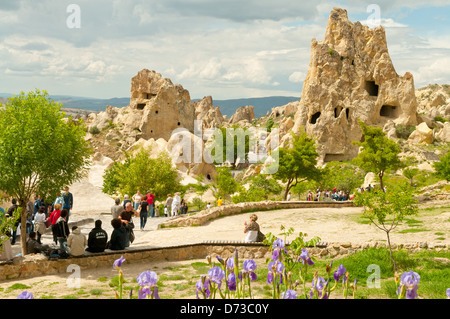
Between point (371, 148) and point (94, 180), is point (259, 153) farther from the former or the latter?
point (371, 148)

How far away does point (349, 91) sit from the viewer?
66750 millimetres

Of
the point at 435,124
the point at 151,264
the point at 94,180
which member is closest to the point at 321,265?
the point at 151,264

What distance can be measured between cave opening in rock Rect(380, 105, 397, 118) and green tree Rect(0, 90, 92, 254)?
61.6 metres

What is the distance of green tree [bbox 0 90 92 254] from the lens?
12.2 m

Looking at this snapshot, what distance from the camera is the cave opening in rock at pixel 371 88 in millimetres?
69319

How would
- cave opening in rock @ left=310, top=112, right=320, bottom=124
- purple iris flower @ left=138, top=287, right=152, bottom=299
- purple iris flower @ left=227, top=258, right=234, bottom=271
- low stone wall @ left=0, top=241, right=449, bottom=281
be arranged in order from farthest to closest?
cave opening in rock @ left=310, top=112, right=320, bottom=124
low stone wall @ left=0, top=241, right=449, bottom=281
purple iris flower @ left=227, top=258, right=234, bottom=271
purple iris flower @ left=138, top=287, right=152, bottom=299

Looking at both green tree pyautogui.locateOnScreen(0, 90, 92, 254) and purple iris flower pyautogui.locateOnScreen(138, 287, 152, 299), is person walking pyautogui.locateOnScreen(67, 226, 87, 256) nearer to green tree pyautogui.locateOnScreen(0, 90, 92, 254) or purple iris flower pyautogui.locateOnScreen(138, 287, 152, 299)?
green tree pyautogui.locateOnScreen(0, 90, 92, 254)

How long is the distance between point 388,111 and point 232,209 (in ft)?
178

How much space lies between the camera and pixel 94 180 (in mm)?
46375

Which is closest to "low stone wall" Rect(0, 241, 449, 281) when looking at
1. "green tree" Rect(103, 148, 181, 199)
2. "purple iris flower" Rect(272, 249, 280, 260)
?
"purple iris flower" Rect(272, 249, 280, 260)

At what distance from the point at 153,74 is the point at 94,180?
3889cm

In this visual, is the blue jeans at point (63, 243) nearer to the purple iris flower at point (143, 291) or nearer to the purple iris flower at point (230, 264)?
the purple iris flower at point (230, 264)

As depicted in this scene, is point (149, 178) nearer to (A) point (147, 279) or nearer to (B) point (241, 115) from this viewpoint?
(A) point (147, 279)

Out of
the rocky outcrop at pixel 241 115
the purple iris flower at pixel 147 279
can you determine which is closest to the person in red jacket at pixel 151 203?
the purple iris flower at pixel 147 279
